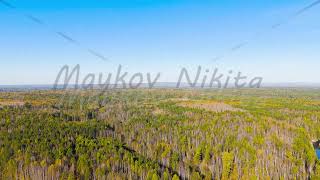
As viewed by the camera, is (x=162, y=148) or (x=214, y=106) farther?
(x=214, y=106)

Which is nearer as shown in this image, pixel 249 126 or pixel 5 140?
pixel 5 140

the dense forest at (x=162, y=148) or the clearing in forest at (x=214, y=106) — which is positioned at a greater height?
the clearing in forest at (x=214, y=106)

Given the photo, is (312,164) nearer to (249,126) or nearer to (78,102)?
(249,126)

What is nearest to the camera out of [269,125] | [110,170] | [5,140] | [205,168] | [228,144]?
[110,170]

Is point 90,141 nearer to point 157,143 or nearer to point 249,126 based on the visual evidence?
point 157,143

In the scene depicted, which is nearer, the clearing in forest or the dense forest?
the dense forest

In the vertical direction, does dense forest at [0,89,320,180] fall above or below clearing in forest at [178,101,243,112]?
below

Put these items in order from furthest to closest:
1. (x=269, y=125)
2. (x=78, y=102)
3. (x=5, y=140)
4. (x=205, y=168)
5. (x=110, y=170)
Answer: (x=78, y=102) < (x=269, y=125) < (x=5, y=140) < (x=205, y=168) < (x=110, y=170)

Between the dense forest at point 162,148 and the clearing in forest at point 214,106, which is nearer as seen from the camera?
the dense forest at point 162,148

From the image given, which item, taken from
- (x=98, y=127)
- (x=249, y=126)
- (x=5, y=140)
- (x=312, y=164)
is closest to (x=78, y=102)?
(x=98, y=127)

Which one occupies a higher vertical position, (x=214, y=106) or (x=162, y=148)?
(x=214, y=106)
